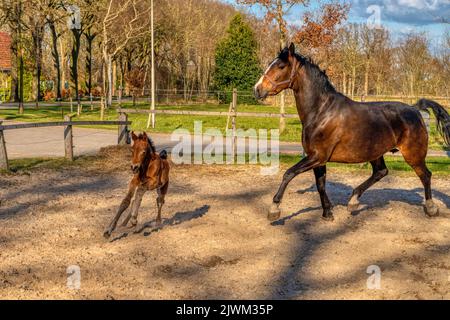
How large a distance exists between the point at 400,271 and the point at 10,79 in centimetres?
4991

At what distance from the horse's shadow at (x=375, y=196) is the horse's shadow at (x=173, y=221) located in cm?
145

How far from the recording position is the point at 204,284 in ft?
15.5

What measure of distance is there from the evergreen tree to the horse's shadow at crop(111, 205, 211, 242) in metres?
36.7

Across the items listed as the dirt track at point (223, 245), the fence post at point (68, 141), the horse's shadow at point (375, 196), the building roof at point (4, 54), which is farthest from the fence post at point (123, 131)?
the building roof at point (4, 54)

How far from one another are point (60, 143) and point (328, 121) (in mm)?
13111

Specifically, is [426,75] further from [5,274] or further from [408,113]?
[5,274]

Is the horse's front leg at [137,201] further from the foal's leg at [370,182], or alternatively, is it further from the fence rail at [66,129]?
the fence rail at [66,129]

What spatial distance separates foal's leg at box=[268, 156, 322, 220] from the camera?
6578mm

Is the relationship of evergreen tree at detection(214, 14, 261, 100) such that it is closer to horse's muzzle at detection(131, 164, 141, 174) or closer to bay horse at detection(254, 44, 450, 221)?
bay horse at detection(254, 44, 450, 221)

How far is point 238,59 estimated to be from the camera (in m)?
44.3

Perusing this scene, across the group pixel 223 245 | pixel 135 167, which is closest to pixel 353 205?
pixel 223 245

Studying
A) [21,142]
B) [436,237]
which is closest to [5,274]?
[436,237]

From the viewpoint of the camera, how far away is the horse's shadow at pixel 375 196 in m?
8.27

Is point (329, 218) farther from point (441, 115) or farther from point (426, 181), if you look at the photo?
point (441, 115)
